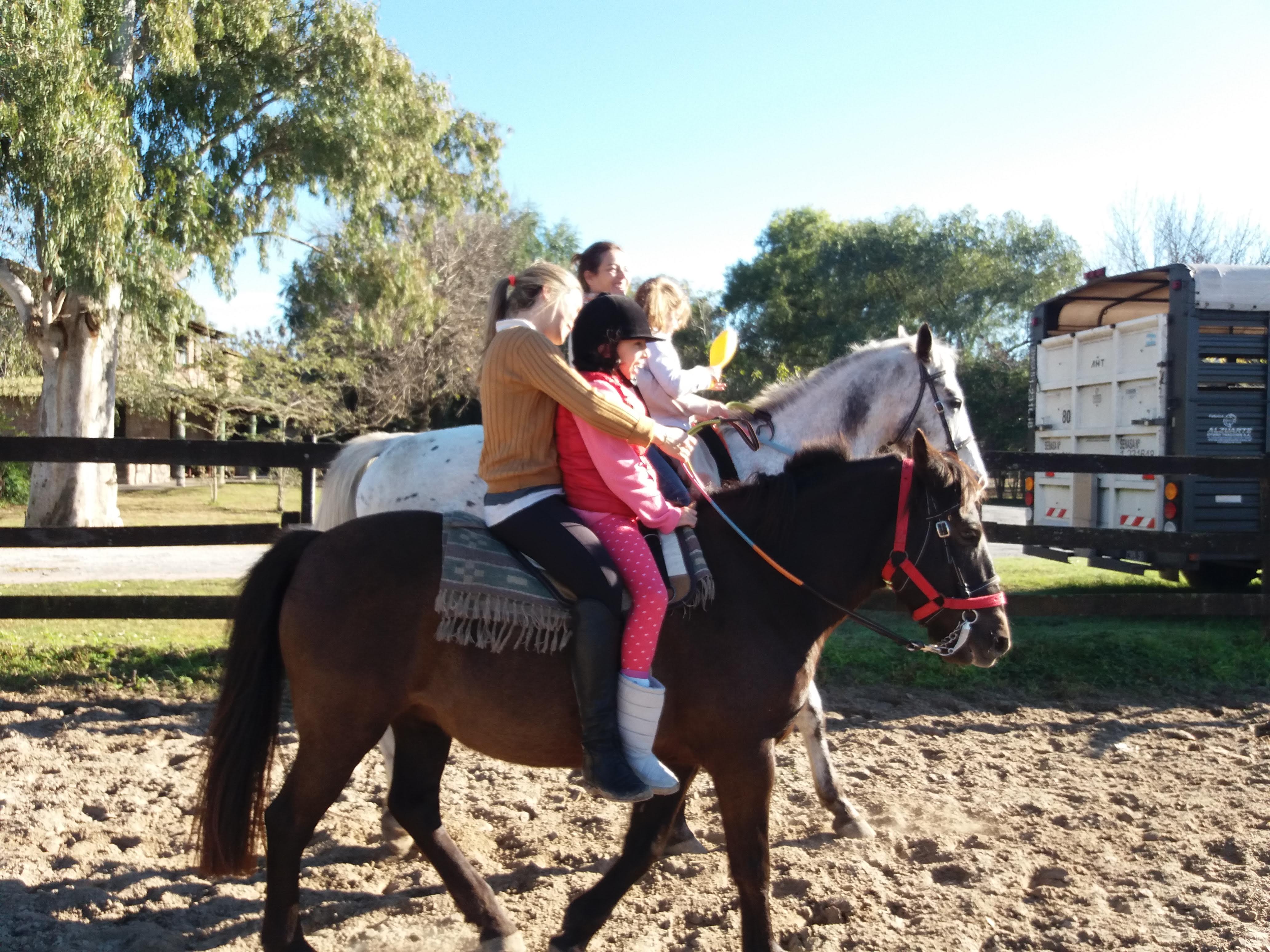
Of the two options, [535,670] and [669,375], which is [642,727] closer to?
[535,670]

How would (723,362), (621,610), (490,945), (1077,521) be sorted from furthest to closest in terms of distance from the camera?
(1077,521)
(723,362)
(490,945)
(621,610)

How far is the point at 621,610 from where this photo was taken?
2922 millimetres

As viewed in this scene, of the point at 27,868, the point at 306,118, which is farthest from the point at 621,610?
the point at 306,118

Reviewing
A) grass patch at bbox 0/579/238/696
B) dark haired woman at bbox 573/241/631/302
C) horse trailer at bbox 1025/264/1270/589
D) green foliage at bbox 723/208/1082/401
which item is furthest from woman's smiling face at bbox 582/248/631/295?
green foliage at bbox 723/208/1082/401

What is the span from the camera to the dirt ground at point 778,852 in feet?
10.7

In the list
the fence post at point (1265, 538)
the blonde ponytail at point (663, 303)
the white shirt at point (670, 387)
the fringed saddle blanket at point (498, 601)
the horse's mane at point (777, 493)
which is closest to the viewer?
the fringed saddle blanket at point (498, 601)

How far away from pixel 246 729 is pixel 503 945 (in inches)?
43.7

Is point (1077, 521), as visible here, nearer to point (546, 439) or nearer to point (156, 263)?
point (546, 439)

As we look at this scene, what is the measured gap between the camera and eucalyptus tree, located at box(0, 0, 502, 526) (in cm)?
1250

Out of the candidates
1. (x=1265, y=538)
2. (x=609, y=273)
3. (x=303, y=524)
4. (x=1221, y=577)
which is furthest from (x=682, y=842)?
(x=1221, y=577)

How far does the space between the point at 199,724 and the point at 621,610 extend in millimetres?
3868

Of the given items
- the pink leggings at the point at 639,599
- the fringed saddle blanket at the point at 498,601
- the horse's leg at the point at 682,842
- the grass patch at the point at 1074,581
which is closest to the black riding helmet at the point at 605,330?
the pink leggings at the point at 639,599

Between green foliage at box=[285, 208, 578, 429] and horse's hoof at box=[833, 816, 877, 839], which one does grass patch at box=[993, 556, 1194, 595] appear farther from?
green foliage at box=[285, 208, 578, 429]

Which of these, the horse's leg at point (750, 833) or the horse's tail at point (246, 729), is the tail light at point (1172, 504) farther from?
the horse's tail at point (246, 729)
